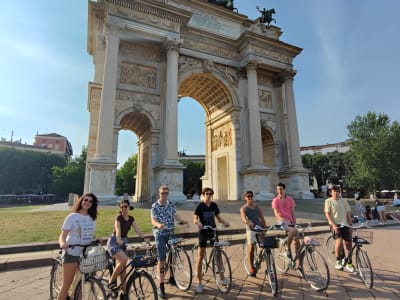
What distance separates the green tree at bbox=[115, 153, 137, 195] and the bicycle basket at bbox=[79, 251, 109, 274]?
4757 cm

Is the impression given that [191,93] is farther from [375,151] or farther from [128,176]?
[128,176]

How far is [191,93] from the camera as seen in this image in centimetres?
2502

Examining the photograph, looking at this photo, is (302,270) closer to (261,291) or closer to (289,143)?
(261,291)

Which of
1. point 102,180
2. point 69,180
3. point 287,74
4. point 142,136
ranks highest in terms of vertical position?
point 287,74

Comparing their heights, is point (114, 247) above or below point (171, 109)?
below

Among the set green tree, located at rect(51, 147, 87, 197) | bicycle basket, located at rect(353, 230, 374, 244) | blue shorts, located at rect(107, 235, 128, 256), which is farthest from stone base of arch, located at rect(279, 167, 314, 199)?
green tree, located at rect(51, 147, 87, 197)

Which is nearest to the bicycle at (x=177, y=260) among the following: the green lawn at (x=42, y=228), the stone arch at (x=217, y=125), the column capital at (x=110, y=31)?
the green lawn at (x=42, y=228)

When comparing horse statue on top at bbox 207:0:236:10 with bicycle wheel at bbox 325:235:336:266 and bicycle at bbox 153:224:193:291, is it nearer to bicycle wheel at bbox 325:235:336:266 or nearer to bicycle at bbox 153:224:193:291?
bicycle wheel at bbox 325:235:336:266

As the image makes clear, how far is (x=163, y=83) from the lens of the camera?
18625 mm

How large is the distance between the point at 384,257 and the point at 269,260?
162 inches

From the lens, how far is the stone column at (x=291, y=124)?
21.5m

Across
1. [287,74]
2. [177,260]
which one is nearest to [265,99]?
[287,74]

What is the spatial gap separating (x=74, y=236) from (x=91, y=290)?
69 centimetres

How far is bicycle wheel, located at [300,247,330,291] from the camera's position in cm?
419
